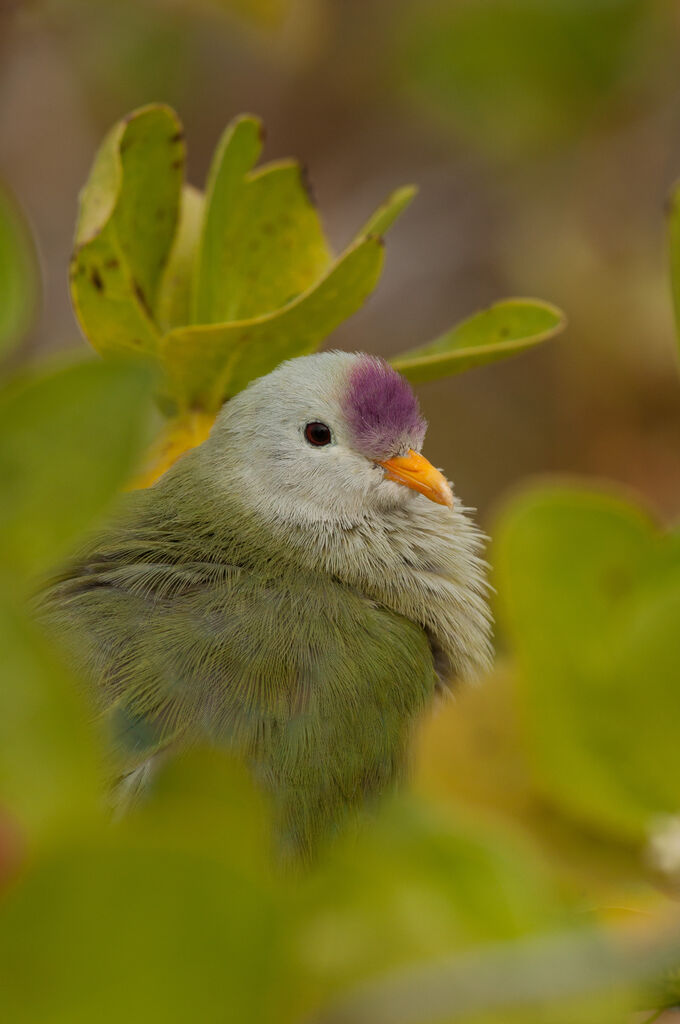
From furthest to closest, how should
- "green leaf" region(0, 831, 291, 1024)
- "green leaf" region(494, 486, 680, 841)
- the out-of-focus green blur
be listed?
the out-of-focus green blur
"green leaf" region(494, 486, 680, 841)
"green leaf" region(0, 831, 291, 1024)

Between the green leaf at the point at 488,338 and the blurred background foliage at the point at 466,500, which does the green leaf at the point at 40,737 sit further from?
the green leaf at the point at 488,338

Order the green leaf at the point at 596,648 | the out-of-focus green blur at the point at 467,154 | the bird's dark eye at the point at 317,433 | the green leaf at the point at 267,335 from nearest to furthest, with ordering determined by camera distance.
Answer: the green leaf at the point at 267,335 → the green leaf at the point at 596,648 → the bird's dark eye at the point at 317,433 → the out-of-focus green blur at the point at 467,154

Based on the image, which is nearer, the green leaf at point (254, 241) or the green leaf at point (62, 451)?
the green leaf at point (62, 451)

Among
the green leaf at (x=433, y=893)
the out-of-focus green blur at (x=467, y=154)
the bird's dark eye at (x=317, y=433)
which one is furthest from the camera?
the out-of-focus green blur at (x=467, y=154)

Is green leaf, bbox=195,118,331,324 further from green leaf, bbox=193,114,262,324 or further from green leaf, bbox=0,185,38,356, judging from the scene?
green leaf, bbox=0,185,38,356

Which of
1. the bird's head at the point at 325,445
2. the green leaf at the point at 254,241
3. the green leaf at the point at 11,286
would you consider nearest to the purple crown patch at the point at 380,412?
the bird's head at the point at 325,445

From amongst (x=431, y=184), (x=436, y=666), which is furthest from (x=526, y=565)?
(x=431, y=184)

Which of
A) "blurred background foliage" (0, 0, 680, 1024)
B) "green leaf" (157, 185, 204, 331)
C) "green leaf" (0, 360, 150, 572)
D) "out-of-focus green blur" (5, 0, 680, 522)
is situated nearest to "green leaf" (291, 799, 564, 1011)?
"blurred background foliage" (0, 0, 680, 1024)
